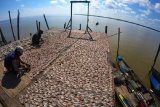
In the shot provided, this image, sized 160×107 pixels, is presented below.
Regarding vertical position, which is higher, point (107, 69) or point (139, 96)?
point (107, 69)

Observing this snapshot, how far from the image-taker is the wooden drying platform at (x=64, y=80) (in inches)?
288

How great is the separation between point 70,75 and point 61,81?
38.2 inches

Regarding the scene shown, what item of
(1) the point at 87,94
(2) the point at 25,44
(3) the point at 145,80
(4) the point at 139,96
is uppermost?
(2) the point at 25,44

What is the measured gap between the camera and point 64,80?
9.08m

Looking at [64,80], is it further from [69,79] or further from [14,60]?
[14,60]

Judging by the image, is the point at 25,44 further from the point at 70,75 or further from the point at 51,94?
the point at 51,94

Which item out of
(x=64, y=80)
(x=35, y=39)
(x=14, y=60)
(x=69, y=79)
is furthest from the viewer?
(x=35, y=39)

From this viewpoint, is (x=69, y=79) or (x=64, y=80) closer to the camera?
(x=64, y=80)

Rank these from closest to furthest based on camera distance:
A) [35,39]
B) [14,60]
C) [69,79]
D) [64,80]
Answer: [14,60]
[64,80]
[69,79]
[35,39]

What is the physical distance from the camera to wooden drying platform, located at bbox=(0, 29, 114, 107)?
288 inches

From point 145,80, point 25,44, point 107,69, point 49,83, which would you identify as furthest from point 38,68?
point 145,80

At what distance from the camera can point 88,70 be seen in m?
10.7

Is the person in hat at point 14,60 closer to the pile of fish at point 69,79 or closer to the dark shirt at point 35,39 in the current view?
the pile of fish at point 69,79

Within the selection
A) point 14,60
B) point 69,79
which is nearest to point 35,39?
point 14,60
